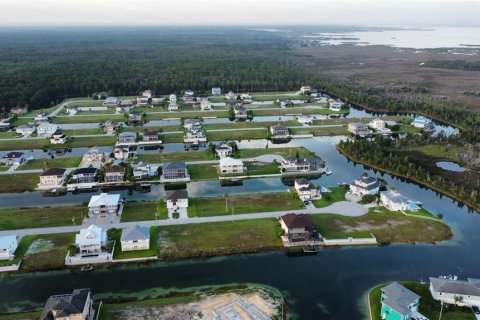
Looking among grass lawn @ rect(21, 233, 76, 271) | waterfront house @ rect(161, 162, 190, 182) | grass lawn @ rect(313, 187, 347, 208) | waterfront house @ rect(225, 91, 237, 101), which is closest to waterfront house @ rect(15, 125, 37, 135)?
waterfront house @ rect(161, 162, 190, 182)

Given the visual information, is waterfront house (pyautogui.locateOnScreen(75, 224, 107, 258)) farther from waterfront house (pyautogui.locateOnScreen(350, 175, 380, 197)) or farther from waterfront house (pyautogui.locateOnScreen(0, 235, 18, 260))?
waterfront house (pyautogui.locateOnScreen(350, 175, 380, 197))

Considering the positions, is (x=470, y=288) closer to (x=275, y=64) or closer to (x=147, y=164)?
(x=147, y=164)

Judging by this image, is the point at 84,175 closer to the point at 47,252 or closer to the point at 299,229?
the point at 47,252

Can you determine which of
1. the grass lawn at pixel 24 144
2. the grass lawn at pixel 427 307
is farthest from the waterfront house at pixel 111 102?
the grass lawn at pixel 427 307

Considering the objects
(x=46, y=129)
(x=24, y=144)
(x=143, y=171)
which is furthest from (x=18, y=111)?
(x=143, y=171)

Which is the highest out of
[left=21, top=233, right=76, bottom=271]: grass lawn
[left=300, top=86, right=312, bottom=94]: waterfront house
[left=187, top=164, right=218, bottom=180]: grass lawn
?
[left=300, top=86, right=312, bottom=94]: waterfront house

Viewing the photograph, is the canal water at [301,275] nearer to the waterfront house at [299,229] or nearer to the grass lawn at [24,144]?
the waterfront house at [299,229]

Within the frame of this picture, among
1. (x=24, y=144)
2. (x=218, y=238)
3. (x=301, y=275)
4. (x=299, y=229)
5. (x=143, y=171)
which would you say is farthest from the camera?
(x=24, y=144)
